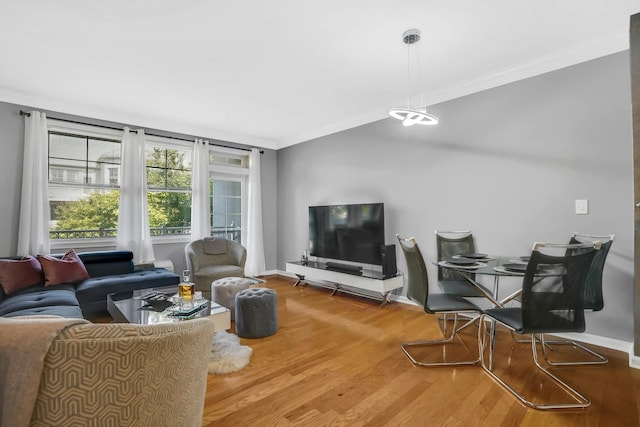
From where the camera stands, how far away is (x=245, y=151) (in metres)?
5.89

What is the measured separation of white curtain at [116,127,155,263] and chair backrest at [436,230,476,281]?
3.94 metres

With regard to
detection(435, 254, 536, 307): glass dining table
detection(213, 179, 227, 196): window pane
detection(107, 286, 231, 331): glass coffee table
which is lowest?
A: detection(107, 286, 231, 331): glass coffee table

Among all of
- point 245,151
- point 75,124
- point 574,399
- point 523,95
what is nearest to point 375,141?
point 523,95

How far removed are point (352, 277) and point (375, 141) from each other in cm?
194

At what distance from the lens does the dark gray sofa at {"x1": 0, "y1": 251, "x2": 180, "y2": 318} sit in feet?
8.56

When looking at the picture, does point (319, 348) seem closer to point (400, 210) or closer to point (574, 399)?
point (574, 399)

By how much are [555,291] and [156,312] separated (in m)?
2.90

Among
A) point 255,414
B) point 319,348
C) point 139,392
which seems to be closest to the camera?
point 139,392

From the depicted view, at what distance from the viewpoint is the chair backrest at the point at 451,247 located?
3430 mm

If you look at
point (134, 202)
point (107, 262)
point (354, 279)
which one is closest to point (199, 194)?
point (134, 202)

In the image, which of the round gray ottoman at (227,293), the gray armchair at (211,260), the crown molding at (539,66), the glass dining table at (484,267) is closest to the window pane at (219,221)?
the gray armchair at (211,260)

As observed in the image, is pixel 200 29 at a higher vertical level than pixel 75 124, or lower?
higher

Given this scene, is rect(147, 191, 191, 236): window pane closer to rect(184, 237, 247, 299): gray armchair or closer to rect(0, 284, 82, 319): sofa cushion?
rect(184, 237, 247, 299): gray armchair

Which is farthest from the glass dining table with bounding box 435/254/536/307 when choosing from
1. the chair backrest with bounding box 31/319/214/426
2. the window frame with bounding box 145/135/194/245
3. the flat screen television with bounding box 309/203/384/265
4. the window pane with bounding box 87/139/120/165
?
the window pane with bounding box 87/139/120/165
